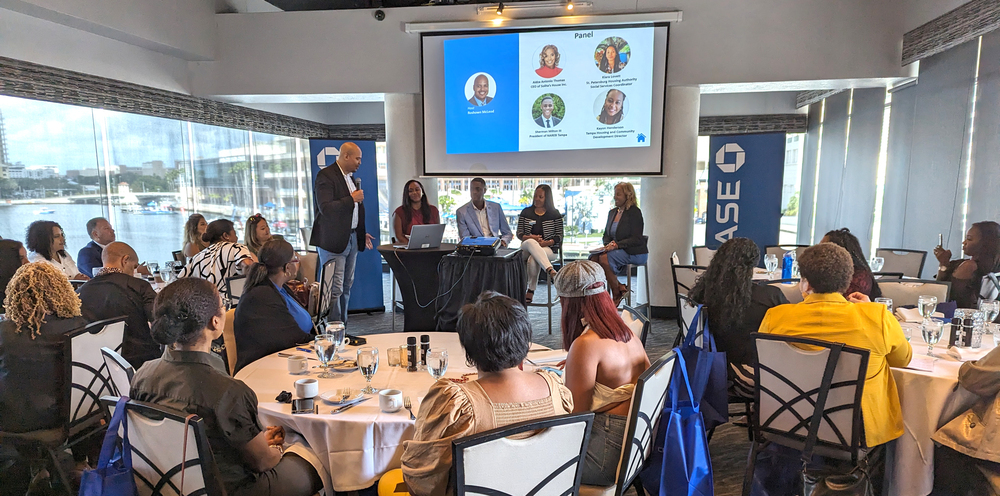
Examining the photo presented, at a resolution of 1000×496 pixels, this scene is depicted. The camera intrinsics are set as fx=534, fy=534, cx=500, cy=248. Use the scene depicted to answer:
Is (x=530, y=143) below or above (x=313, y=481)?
above

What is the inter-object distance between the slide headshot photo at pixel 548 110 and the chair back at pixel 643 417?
15.0 feet

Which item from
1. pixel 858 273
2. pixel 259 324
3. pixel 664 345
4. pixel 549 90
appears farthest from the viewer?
pixel 549 90

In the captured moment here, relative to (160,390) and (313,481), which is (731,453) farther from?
(160,390)

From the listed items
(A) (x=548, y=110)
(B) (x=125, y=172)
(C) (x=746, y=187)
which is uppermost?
(A) (x=548, y=110)

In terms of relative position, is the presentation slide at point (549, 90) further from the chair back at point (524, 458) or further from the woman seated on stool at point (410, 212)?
the chair back at point (524, 458)

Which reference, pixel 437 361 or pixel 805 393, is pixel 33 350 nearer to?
pixel 437 361

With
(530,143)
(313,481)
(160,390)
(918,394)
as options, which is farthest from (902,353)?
(530,143)

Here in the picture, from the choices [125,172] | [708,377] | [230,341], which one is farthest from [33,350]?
[125,172]

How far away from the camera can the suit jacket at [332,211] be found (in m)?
5.06

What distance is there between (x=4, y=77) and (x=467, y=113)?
13.4 ft

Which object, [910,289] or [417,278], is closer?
[910,289]

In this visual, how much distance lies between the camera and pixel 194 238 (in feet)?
15.9

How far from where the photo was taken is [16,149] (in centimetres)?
431

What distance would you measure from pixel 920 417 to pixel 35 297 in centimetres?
395
